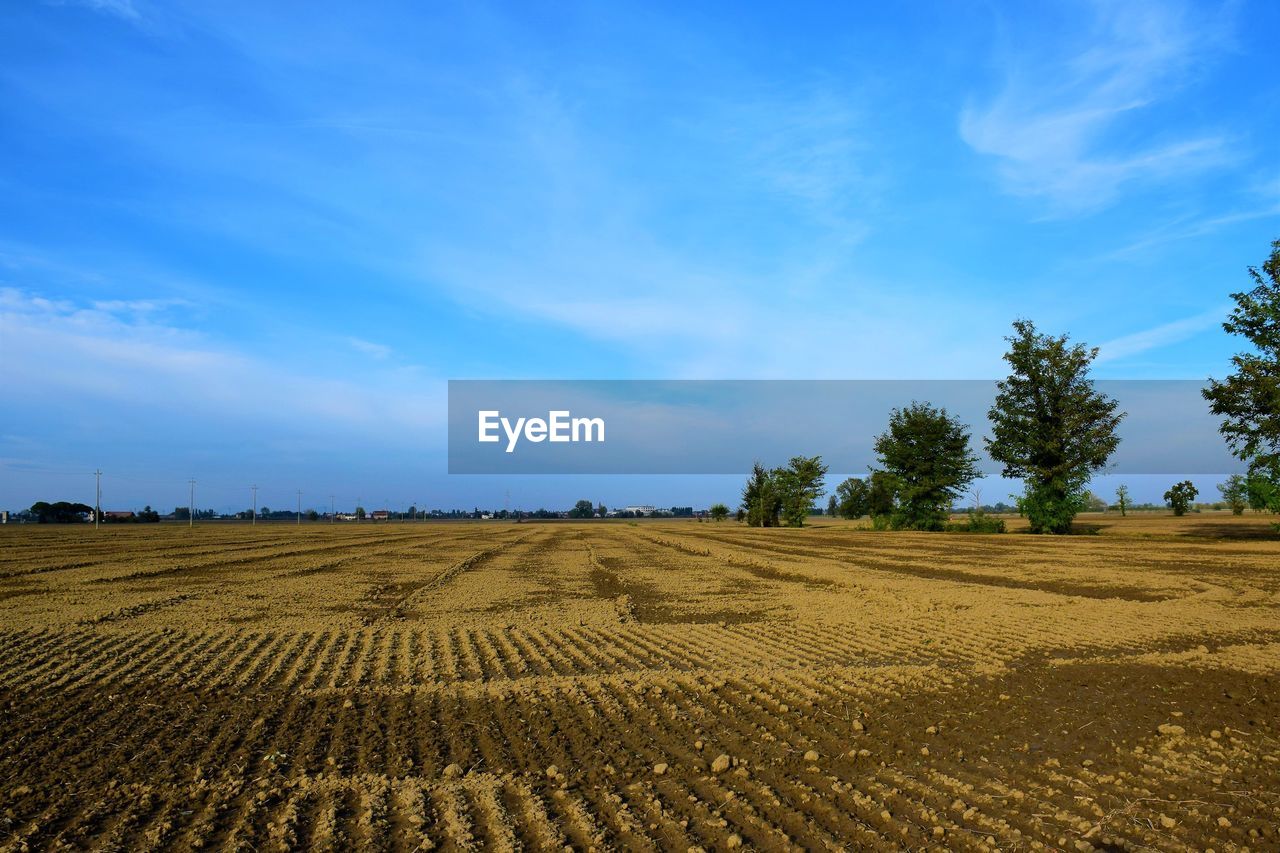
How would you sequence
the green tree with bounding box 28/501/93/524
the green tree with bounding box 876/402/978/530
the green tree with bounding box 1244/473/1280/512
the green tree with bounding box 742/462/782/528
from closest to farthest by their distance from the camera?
the green tree with bounding box 1244/473/1280/512, the green tree with bounding box 876/402/978/530, the green tree with bounding box 742/462/782/528, the green tree with bounding box 28/501/93/524

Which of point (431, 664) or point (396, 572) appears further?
point (396, 572)

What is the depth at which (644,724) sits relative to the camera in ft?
19.4

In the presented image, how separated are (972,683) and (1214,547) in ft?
89.0

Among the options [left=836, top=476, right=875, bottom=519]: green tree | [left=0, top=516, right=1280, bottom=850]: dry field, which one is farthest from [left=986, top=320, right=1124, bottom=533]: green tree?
[left=836, top=476, right=875, bottom=519]: green tree

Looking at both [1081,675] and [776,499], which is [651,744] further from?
[776,499]

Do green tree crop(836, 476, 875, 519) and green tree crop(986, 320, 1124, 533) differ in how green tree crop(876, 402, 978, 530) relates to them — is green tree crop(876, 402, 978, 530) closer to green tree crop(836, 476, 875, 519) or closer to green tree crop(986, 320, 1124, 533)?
green tree crop(986, 320, 1124, 533)

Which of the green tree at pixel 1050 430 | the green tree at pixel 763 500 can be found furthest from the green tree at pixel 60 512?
the green tree at pixel 1050 430

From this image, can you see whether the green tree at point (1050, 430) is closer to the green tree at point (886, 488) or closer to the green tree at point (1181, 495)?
the green tree at point (886, 488)

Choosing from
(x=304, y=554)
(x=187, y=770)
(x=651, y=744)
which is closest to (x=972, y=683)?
(x=651, y=744)

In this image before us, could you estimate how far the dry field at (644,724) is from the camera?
4094 millimetres

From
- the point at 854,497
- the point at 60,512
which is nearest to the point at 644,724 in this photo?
the point at 854,497

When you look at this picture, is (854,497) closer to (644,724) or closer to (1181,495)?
(1181,495)

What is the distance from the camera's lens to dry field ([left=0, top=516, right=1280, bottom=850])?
13.4 ft

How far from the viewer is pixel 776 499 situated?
74062 mm
